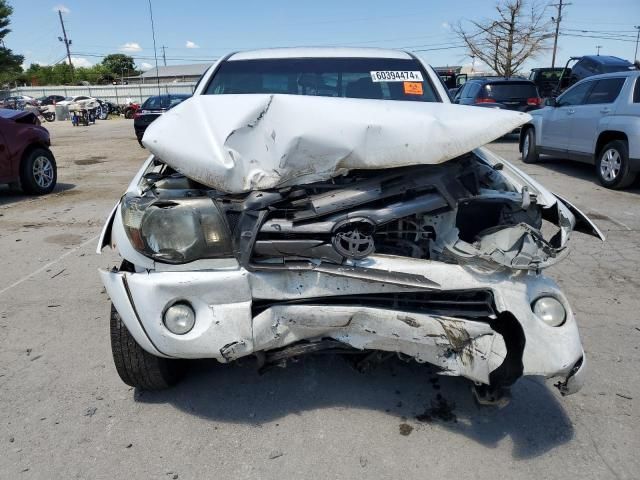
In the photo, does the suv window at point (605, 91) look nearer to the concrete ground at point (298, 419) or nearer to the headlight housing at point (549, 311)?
the concrete ground at point (298, 419)

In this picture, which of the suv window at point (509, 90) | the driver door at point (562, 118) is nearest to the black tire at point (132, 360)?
the driver door at point (562, 118)

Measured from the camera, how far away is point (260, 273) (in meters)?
2.28

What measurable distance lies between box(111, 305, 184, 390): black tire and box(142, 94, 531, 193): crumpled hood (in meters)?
0.93

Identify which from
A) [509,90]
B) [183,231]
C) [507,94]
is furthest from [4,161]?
[509,90]

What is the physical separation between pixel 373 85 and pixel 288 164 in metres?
1.66

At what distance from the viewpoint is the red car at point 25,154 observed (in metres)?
8.00

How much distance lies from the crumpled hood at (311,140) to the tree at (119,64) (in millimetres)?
A: 98609

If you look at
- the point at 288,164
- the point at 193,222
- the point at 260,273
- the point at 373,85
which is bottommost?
the point at 260,273

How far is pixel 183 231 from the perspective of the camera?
233cm

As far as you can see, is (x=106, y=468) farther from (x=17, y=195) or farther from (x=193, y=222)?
(x=17, y=195)

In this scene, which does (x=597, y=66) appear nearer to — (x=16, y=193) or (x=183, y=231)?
(x=16, y=193)

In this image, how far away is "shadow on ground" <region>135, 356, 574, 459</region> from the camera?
8.41 feet

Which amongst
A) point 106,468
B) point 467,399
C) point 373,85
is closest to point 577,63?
point 373,85

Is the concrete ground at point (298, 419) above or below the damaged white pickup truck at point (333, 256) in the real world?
below
